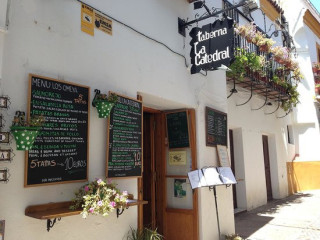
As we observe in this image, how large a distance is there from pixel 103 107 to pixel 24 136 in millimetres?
1027

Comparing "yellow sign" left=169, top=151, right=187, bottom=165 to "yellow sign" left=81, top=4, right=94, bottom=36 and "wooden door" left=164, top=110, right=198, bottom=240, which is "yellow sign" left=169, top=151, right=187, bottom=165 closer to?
"wooden door" left=164, top=110, right=198, bottom=240

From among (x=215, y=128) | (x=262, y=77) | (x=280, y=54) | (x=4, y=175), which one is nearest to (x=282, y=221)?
(x=215, y=128)

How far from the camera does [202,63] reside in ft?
16.5

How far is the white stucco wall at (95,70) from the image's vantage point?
278cm

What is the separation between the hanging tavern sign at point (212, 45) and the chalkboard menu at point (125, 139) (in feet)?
4.78

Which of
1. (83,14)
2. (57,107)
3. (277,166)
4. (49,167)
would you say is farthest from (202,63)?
(277,166)

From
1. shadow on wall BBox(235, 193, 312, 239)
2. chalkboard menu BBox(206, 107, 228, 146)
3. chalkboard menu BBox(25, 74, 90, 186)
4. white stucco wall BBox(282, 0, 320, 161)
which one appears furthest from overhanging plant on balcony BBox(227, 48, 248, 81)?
white stucco wall BBox(282, 0, 320, 161)

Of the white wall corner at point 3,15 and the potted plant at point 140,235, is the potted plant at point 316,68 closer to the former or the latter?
the potted plant at point 140,235

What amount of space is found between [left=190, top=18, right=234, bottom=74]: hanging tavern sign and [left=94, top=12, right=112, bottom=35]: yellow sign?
5.73ft

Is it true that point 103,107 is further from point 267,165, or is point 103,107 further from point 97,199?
point 267,165

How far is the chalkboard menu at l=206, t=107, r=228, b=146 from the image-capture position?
574 cm

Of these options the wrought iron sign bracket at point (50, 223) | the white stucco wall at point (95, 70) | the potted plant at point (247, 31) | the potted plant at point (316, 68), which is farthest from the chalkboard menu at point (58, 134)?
the potted plant at point (316, 68)

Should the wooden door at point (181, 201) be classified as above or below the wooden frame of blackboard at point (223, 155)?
below

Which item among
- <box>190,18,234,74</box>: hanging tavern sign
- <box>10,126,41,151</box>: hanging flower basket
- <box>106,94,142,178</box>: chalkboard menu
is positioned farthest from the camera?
<box>190,18,234,74</box>: hanging tavern sign
